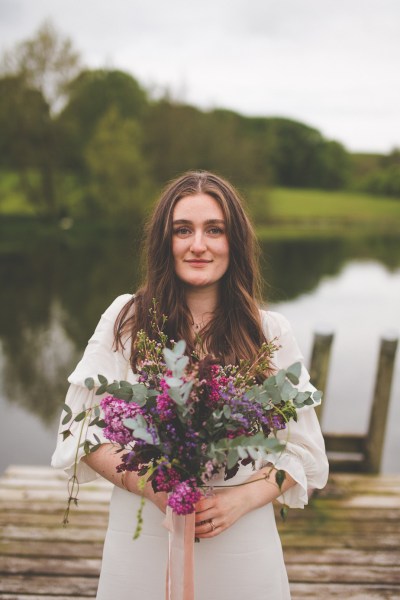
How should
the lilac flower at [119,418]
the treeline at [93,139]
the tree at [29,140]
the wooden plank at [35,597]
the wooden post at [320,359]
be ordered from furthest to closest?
the tree at [29,140] → the treeline at [93,139] → the wooden post at [320,359] → the wooden plank at [35,597] → the lilac flower at [119,418]

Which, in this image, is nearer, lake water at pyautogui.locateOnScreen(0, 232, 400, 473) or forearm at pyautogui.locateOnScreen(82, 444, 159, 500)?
forearm at pyautogui.locateOnScreen(82, 444, 159, 500)

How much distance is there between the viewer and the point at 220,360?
1.98 metres

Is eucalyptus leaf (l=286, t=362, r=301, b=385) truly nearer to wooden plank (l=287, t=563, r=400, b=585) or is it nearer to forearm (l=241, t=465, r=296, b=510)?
forearm (l=241, t=465, r=296, b=510)

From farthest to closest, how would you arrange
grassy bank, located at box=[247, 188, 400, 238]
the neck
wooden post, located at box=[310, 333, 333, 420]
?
grassy bank, located at box=[247, 188, 400, 238], wooden post, located at box=[310, 333, 333, 420], the neck

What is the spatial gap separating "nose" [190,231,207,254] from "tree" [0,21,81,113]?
1184 inches

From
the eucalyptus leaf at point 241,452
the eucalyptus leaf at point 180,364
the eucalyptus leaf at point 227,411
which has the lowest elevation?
the eucalyptus leaf at point 241,452

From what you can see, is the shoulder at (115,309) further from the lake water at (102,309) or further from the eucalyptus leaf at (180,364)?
the lake water at (102,309)

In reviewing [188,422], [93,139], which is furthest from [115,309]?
[93,139]

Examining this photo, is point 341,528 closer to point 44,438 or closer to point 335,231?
point 44,438

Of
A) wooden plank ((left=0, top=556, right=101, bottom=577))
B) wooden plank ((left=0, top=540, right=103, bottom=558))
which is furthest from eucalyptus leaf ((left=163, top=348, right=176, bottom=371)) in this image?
wooden plank ((left=0, top=540, right=103, bottom=558))

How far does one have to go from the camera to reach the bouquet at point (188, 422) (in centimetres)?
141

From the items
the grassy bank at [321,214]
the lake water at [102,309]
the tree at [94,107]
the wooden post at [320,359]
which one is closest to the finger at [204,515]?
the lake water at [102,309]

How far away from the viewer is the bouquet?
4.63 ft

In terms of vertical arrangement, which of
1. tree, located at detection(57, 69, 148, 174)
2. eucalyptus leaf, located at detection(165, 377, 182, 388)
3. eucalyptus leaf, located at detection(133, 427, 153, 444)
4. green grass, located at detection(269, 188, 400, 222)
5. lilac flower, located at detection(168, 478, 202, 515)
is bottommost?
green grass, located at detection(269, 188, 400, 222)
